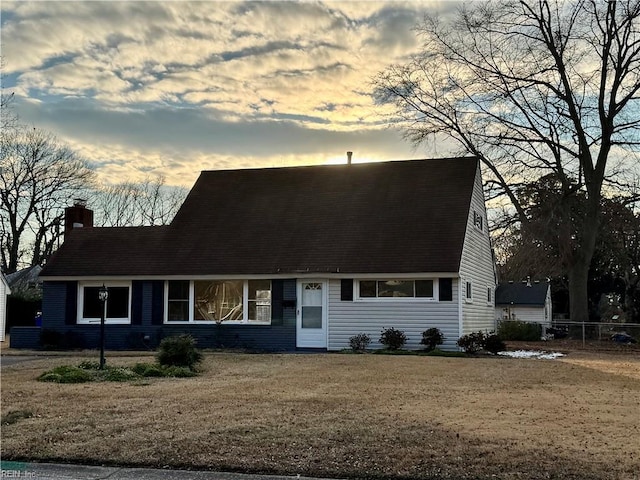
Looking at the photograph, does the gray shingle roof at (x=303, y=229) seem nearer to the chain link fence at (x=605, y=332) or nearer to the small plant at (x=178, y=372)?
the small plant at (x=178, y=372)

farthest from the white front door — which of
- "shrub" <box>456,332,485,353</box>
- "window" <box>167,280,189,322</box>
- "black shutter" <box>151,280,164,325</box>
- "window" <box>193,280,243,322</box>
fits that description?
"black shutter" <box>151,280,164,325</box>

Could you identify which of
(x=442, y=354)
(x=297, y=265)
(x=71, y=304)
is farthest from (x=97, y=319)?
(x=442, y=354)

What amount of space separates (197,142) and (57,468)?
73.4 ft

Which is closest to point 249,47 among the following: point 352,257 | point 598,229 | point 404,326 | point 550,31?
point 352,257

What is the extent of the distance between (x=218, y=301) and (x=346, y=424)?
14720 mm

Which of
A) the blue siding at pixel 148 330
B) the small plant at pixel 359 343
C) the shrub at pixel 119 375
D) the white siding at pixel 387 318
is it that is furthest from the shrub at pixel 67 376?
the white siding at pixel 387 318

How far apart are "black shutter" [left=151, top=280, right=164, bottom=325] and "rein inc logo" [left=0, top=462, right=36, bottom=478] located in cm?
1584

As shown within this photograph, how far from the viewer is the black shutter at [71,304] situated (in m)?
23.2

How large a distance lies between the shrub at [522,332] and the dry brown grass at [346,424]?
1755 centimetres

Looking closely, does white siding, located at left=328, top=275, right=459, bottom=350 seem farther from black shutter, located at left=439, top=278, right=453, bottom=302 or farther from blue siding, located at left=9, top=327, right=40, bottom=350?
blue siding, located at left=9, top=327, right=40, bottom=350

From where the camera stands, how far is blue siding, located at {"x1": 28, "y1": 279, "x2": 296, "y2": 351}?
2161 centimetres

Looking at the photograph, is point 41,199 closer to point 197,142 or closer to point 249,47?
point 197,142

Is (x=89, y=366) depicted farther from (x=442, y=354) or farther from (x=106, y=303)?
(x=442, y=354)

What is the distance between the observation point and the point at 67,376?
13.0m
